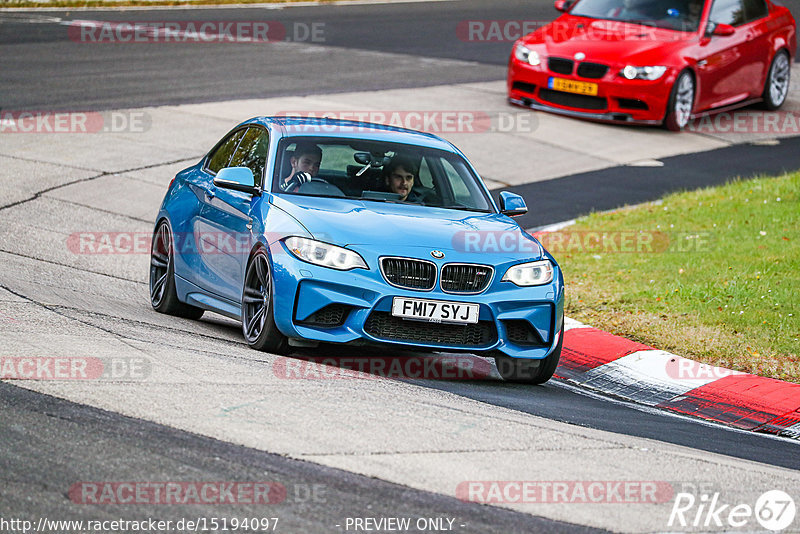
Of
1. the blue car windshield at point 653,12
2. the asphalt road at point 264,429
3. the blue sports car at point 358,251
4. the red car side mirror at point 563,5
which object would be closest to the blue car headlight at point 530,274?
A: the blue sports car at point 358,251

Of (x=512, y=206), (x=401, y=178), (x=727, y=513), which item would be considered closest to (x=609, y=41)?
(x=512, y=206)

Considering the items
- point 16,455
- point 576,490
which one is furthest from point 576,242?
point 16,455

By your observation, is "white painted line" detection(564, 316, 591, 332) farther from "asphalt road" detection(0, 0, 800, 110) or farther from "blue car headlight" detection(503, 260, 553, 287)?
"asphalt road" detection(0, 0, 800, 110)

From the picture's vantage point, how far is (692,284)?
35.4 ft

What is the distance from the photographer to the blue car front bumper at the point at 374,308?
7469 mm

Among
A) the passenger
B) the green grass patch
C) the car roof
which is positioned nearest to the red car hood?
the green grass patch

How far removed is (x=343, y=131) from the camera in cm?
906

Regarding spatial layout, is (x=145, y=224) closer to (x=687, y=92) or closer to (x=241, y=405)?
(x=241, y=405)

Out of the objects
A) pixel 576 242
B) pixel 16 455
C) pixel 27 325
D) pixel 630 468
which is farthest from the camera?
pixel 576 242

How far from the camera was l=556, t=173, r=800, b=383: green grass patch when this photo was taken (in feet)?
30.6

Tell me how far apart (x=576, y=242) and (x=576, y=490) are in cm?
744

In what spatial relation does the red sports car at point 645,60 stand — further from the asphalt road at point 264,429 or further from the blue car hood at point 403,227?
the blue car hood at point 403,227

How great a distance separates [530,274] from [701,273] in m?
3.70

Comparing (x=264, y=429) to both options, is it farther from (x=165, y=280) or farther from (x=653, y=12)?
(x=653, y=12)
